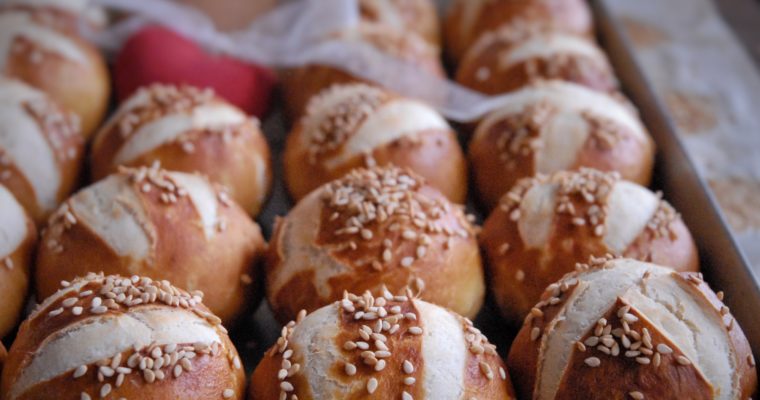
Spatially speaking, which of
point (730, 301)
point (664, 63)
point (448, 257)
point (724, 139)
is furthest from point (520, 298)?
point (664, 63)

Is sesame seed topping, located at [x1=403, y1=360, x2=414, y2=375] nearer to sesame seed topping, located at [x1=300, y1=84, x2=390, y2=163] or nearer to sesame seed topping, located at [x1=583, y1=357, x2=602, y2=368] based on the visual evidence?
sesame seed topping, located at [x1=583, y1=357, x2=602, y2=368]

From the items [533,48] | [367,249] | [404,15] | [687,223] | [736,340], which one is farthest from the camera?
Answer: [404,15]

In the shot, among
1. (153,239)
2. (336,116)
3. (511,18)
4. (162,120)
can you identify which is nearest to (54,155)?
(162,120)

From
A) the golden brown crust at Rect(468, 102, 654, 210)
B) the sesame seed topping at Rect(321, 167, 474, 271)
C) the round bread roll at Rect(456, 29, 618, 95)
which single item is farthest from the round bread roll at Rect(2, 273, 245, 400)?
the round bread roll at Rect(456, 29, 618, 95)

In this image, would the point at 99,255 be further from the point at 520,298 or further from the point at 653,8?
the point at 653,8

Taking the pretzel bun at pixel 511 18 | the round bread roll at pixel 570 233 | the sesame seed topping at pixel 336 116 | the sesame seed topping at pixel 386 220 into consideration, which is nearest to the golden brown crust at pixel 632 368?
the round bread roll at pixel 570 233

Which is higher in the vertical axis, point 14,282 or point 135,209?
point 135,209

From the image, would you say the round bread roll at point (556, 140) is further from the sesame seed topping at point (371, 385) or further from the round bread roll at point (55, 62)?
the round bread roll at point (55, 62)

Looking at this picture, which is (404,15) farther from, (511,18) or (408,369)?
(408,369)
